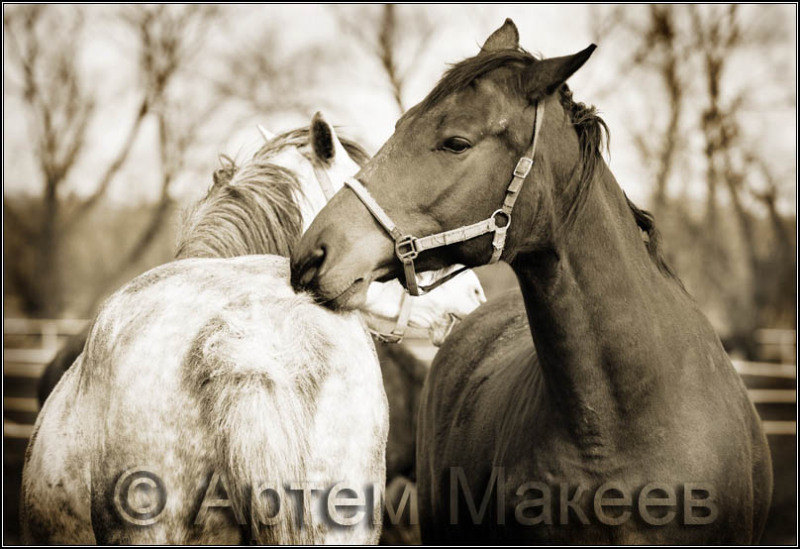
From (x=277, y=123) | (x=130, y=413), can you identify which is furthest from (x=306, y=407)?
(x=277, y=123)

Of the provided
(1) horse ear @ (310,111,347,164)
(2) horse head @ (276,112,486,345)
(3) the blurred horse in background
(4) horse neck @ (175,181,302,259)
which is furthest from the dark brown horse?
(1) horse ear @ (310,111,347,164)

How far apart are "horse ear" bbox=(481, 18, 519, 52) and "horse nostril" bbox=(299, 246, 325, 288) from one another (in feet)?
3.25

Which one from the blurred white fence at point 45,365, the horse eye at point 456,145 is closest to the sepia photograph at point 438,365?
the horse eye at point 456,145

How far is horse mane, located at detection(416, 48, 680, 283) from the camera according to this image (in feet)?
7.20

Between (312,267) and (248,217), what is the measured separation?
0.54m

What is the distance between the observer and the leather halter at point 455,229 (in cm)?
209

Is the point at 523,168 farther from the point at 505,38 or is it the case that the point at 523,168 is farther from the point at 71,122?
the point at 71,122

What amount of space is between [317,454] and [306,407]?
0.11 meters

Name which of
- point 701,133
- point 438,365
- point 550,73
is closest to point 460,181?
point 550,73

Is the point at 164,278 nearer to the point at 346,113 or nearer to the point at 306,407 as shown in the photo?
the point at 306,407

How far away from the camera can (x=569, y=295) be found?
230 centimetres

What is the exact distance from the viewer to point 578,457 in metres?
2.32

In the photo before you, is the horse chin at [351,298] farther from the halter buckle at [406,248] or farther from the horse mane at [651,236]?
the horse mane at [651,236]

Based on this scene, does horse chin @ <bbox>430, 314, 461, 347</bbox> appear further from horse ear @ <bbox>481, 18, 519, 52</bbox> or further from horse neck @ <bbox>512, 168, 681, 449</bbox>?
horse ear @ <bbox>481, 18, 519, 52</bbox>
